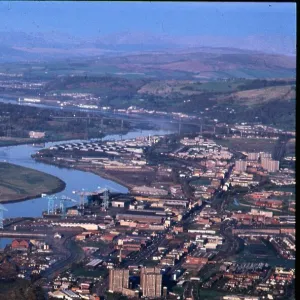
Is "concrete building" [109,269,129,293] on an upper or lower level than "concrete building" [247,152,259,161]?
lower

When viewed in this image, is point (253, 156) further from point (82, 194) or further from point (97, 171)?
point (82, 194)

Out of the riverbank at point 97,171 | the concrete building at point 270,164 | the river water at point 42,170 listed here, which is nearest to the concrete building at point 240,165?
the concrete building at point 270,164

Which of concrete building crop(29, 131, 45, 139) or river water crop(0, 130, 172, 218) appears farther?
concrete building crop(29, 131, 45, 139)

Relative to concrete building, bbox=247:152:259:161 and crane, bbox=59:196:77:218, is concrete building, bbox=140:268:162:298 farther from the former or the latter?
concrete building, bbox=247:152:259:161

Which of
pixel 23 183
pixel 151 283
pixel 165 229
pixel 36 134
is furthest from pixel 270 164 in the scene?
pixel 151 283

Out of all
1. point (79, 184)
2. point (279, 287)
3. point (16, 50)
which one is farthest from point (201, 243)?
point (16, 50)

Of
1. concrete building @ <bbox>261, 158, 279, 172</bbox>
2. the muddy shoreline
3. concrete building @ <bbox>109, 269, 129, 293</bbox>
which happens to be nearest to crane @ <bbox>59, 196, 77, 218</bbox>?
the muddy shoreline

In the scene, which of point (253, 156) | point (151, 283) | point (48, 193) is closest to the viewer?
point (151, 283)
